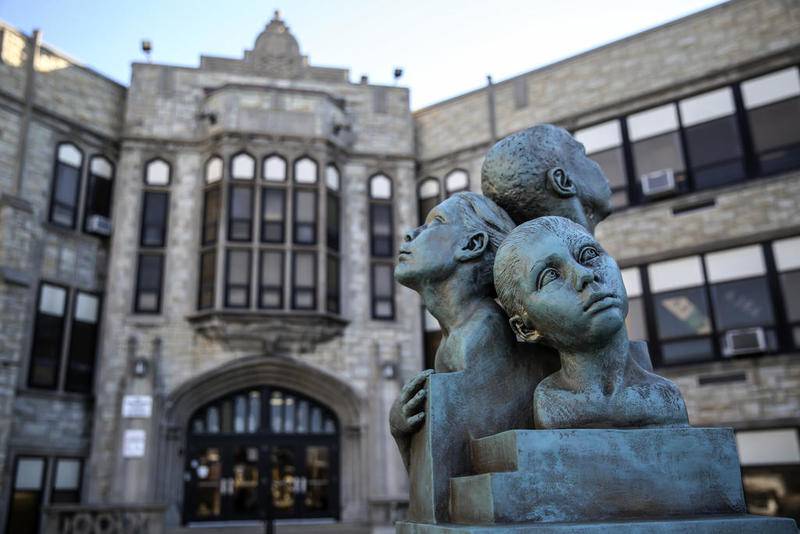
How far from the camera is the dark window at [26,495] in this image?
1444cm

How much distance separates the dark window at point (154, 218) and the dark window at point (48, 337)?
2.36 meters

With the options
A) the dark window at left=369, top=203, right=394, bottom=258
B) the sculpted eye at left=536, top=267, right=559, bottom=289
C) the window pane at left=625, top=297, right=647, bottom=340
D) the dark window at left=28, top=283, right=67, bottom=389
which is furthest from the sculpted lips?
the dark window at left=369, top=203, right=394, bottom=258

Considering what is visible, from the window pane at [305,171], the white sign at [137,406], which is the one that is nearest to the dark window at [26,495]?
the white sign at [137,406]

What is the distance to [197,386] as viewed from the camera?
16.4m

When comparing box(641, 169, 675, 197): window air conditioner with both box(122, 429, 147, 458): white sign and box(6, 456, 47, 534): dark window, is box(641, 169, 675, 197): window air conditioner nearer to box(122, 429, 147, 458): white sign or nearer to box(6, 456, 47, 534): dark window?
box(122, 429, 147, 458): white sign

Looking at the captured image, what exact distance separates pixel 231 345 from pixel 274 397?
1.73 metres

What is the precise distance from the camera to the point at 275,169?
1797 cm

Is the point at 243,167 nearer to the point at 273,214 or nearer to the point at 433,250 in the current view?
the point at 273,214

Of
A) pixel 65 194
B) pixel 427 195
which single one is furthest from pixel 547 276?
pixel 427 195

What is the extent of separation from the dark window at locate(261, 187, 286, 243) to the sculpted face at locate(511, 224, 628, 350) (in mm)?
15305

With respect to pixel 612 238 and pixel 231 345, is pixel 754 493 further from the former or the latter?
pixel 231 345

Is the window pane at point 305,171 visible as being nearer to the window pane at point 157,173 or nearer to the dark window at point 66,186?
the window pane at point 157,173

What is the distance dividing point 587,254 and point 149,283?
16.1 m

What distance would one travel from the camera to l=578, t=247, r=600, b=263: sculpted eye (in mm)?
2459
